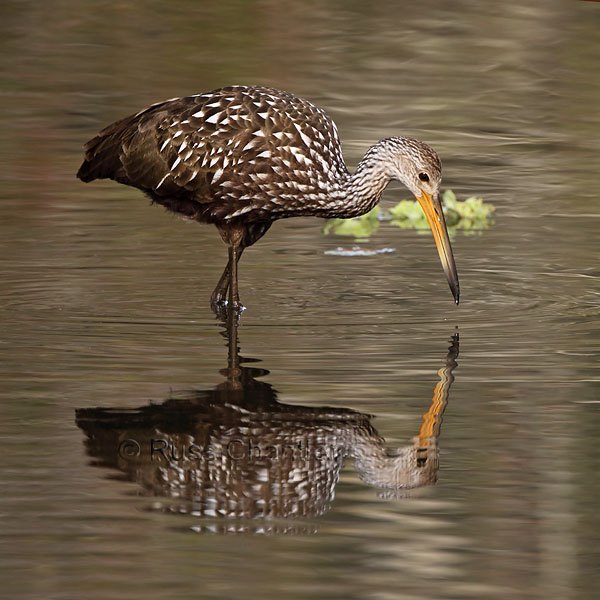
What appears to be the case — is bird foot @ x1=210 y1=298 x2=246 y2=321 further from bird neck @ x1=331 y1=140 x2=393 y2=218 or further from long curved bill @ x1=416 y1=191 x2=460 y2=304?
long curved bill @ x1=416 y1=191 x2=460 y2=304

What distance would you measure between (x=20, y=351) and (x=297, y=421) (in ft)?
7.69

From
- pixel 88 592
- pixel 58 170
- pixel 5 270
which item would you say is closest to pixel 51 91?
pixel 58 170

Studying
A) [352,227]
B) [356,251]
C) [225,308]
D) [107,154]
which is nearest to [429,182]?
[225,308]

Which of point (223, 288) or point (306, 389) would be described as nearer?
point (306, 389)

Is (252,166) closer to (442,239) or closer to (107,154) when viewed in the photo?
(107,154)

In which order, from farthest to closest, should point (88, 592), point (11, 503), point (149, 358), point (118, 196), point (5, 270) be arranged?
point (118, 196)
point (5, 270)
point (149, 358)
point (11, 503)
point (88, 592)

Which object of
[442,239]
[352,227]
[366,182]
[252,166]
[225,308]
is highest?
[252,166]

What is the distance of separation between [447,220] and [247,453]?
7499mm

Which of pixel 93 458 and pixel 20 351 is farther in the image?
A: pixel 20 351

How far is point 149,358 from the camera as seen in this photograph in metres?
9.36

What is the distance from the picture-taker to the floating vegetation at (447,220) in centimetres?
1448

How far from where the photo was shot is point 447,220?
48.0 feet

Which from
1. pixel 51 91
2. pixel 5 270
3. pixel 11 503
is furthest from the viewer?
pixel 51 91

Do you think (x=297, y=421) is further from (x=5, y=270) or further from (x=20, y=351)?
(x=5, y=270)
